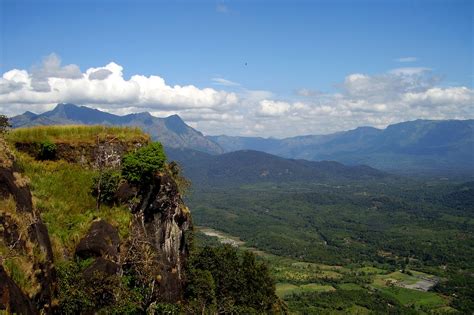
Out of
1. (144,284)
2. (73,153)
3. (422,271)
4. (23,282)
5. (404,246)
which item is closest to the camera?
(23,282)

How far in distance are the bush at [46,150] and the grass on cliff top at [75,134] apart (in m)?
0.47

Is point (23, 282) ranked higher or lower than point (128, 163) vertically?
lower

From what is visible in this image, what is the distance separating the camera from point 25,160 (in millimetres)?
25531

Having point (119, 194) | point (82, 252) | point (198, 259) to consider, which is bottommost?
point (198, 259)

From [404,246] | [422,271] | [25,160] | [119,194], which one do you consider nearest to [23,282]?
[119,194]

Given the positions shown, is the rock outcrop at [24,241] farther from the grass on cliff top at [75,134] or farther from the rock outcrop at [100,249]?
the grass on cliff top at [75,134]

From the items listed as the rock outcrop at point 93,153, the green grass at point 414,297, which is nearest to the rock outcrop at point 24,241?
the rock outcrop at point 93,153

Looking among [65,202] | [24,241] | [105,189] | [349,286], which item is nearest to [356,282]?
[349,286]

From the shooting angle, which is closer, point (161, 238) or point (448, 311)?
point (161, 238)

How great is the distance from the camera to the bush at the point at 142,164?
995 inches

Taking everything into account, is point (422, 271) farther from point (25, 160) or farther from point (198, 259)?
point (25, 160)

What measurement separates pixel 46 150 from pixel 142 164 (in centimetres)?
638

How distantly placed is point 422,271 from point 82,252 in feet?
530

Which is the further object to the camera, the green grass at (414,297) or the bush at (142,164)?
the green grass at (414,297)
